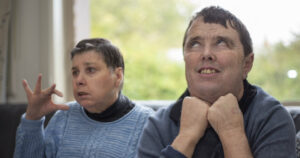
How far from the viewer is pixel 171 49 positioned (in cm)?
270

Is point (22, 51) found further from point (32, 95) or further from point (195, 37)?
point (195, 37)

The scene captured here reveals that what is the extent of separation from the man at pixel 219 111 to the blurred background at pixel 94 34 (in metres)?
1.52

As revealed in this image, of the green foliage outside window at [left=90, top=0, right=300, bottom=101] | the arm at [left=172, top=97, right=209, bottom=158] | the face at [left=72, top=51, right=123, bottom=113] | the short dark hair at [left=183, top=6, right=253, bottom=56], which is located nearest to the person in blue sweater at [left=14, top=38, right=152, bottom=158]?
the face at [left=72, top=51, right=123, bottom=113]

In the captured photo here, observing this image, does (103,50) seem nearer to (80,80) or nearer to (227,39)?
(80,80)

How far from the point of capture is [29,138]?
162 centimetres

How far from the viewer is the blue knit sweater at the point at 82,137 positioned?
1564 mm

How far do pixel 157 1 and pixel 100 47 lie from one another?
48.8 inches

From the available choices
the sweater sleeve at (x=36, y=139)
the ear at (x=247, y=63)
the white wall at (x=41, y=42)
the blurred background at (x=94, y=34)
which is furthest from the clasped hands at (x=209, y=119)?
the white wall at (x=41, y=42)

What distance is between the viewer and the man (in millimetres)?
988

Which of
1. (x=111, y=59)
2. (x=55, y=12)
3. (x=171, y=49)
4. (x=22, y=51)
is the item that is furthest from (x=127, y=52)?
→ (x=111, y=59)

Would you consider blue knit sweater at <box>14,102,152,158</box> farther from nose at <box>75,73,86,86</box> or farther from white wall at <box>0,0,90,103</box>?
white wall at <box>0,0,90,103</box>

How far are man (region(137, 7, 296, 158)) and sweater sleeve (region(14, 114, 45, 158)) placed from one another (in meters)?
0.72

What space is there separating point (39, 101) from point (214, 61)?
0.93 meters

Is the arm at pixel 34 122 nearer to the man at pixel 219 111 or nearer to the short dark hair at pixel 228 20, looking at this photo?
the man at pixel 219 111
